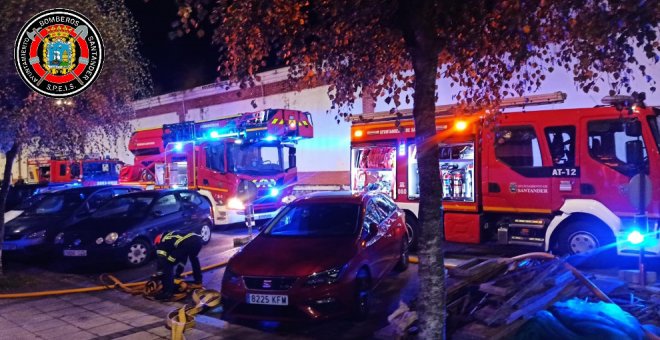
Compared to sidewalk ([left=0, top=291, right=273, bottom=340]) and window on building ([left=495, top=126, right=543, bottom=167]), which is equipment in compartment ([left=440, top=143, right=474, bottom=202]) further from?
sidewalk ([left=0, top=291, right=273, bottom=340])

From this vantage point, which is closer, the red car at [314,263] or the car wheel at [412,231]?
the red car at [314,263]

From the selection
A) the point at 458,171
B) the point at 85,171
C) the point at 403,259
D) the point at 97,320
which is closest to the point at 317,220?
the point at 403,259

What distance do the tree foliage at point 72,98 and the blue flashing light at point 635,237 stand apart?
910 centimetres

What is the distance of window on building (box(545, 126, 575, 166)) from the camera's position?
29.2ft

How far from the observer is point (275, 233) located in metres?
7.38

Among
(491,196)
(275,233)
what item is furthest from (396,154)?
(275,233)

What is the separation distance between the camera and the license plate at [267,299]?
5.88 metres

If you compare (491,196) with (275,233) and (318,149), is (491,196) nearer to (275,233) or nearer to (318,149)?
(275,233)

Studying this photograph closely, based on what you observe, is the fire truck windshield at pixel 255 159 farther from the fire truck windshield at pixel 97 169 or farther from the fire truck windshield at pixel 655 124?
the fire truck windshield at pixel 97 169

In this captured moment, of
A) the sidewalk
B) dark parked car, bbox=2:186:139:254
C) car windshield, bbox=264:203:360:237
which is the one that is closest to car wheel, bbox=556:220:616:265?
car windshield, bbox=264:203:360:237

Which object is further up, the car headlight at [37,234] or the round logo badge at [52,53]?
the round logo badge at [52,53]

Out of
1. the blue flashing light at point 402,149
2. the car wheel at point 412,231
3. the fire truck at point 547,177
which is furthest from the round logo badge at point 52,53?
the car wheel at point 412,231

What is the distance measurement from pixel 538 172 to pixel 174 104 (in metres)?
21.5

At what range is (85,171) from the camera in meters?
22.6
